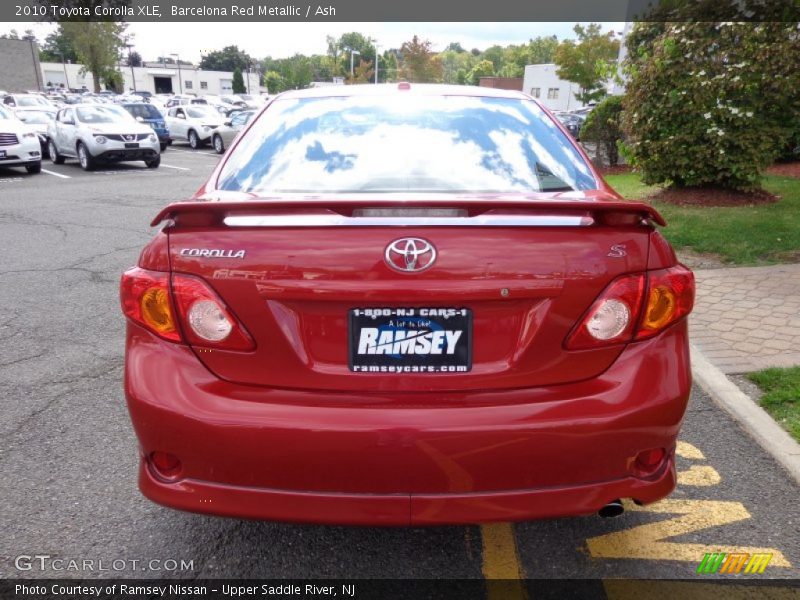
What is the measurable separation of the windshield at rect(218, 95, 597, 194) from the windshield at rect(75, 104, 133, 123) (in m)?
16.4

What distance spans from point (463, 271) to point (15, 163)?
1649cm

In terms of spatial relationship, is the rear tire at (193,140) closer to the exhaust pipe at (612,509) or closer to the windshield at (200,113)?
the windshield at (200,113)

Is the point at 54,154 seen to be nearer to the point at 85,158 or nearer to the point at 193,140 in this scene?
the point at 85,158

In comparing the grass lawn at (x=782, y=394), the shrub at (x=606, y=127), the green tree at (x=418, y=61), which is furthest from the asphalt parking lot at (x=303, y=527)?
the green tree at (x=418, y=61)

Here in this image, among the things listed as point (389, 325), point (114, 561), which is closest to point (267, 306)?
point (389, 325)

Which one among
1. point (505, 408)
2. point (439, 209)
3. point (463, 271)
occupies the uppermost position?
point (439, 209)

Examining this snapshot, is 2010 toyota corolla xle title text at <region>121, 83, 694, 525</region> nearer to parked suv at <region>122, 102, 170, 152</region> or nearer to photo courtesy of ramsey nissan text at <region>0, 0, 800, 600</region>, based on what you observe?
photo courtesy of ramsey nissan text at <region>0, 0, 800, 600</region>

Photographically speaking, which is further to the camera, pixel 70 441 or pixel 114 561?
pixel 70 441

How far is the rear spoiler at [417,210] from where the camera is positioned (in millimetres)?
2029

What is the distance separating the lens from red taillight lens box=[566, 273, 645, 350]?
6.73ft

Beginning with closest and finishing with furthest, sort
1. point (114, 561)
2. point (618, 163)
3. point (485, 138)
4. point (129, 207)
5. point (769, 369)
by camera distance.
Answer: point (114, 561) → point (485, 138) → point (769, 369) → point (129, 207) → point (618, 163)

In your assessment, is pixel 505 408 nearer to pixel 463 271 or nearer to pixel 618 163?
pixel 463 271

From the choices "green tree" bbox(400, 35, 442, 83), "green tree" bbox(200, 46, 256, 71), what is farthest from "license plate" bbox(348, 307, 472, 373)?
"green tree" bbox(200, 46, 256, 71)

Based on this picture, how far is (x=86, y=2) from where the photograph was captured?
48.9 meters
